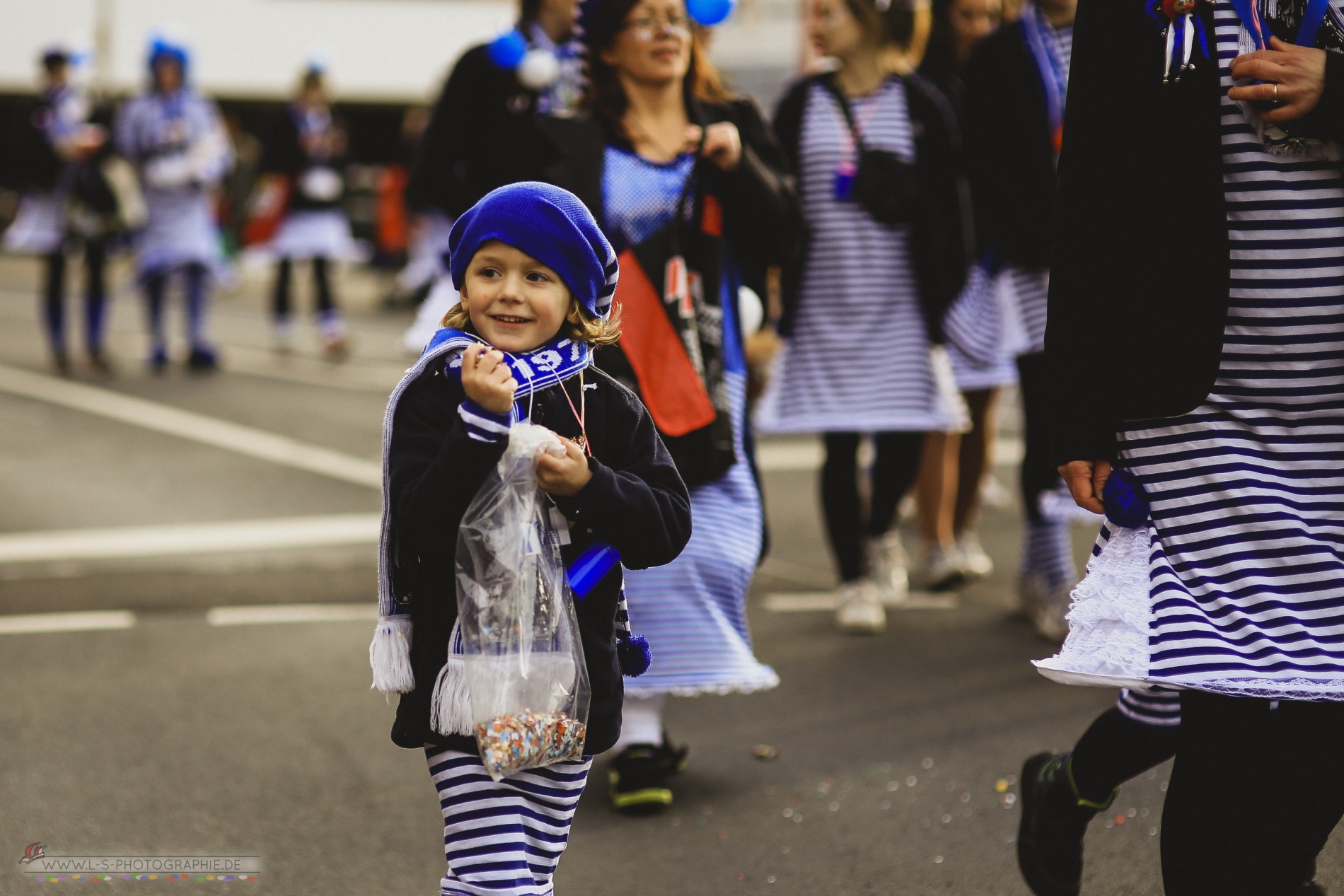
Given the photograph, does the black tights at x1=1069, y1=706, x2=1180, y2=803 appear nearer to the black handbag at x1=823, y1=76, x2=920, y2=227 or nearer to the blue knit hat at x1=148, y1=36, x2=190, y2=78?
the black handbag at x1=823, y1=76, x2=920, y2=227

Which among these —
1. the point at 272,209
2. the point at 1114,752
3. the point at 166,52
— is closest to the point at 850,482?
the point at 1114,752

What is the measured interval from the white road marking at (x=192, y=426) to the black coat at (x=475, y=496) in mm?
4995

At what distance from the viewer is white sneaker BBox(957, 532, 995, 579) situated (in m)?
6.50

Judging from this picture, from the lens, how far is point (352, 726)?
15.3 ft

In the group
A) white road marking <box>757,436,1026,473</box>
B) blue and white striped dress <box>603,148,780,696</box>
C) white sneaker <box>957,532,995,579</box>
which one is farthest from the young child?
white road marking <box>757,436,1026,473</box>

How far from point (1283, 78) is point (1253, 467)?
592mm

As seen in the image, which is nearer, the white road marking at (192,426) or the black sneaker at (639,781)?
the black sneaker at (639,781)

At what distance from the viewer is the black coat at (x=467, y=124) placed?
5.04 meters

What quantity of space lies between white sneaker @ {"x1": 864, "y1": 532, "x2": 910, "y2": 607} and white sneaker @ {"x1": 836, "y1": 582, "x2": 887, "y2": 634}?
0.88 ft

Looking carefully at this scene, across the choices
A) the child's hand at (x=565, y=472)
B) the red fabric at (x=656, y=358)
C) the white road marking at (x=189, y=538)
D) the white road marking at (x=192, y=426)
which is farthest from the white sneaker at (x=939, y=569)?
the child's hand at (x=565, y=472)

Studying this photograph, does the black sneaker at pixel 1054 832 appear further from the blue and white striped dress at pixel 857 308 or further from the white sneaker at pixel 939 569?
the white sneaker at pixel 939 569

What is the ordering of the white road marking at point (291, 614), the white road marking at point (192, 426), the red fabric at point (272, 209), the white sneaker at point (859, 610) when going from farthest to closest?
the red fabric at point (272, 209) → the white road marking at point (192, 426) → the white road marking at point (291, 614) → the white sneaker at point (859, 610)

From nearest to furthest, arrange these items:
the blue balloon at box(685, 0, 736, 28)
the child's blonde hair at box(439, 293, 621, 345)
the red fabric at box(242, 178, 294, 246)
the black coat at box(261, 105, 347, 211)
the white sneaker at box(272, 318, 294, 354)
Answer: the child's blonde hair at box(439, 293, 621, 345) → the blue balloon at box(685, 0, 736, 28) → the black coat at box(261, 105, 347, 211) → the red fabric at box(242, 178, 294, 246) → the white sneaker at box(272, 318, 294, 354)

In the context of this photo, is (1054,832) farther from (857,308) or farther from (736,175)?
(857,308)
